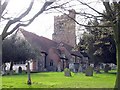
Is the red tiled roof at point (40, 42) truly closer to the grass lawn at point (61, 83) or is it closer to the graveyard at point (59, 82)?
the graveyard at point (59, 82)

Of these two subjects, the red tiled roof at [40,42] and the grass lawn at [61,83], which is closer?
the grass lawn at [61,83]

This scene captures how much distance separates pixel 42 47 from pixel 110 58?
23798 mm

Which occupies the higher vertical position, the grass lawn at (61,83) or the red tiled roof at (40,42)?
the red tiled roof at (40,42)

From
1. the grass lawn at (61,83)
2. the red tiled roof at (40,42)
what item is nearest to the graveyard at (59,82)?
the grass lawn at (61,83)

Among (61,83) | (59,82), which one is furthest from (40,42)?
(61,83)

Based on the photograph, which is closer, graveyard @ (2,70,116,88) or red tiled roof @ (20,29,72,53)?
graveyard @ (2,70,116,88)

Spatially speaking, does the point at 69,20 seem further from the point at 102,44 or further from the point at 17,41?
the point at 17,41

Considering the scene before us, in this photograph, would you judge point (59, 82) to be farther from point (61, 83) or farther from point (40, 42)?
point (40, 42)

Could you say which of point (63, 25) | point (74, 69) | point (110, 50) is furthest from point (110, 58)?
point (63, 25)

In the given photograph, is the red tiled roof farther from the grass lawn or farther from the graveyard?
the grass lawn

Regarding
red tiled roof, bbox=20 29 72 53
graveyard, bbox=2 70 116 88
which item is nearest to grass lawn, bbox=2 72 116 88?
graveyard, bbox=2 70 116 88

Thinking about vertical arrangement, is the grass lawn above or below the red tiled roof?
below

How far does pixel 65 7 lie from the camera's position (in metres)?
14.1

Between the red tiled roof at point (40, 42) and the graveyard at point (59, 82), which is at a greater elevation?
the red tiled roof at point (40, 42)
